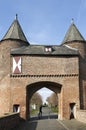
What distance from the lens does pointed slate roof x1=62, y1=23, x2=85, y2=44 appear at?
120 ft

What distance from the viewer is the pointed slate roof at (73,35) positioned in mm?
36656

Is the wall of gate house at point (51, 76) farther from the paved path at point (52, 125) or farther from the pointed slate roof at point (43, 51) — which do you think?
the paved path at point (52, 125)

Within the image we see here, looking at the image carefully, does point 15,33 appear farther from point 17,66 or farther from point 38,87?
point 38,87

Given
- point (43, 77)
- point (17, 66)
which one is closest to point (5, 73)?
point (17, 66)

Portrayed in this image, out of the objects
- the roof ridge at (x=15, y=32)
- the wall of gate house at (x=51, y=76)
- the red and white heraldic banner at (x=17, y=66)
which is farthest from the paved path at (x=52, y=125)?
the roof ridge at (x=15, y=32)

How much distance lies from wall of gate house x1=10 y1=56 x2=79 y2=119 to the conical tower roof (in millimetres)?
4085

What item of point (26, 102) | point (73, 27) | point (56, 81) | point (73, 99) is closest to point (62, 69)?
point (56, 81)

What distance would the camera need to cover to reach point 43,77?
33.5 meters

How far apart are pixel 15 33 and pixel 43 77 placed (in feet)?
25.4

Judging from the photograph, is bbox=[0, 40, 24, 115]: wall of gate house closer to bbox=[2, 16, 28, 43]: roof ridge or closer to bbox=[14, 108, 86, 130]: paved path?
bbox=[2, 16, 28, 43]: roof ridge

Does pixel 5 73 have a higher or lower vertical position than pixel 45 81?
higher

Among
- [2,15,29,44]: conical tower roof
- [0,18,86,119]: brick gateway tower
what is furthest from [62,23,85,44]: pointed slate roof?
[2,15,29,44]: conical tower roof

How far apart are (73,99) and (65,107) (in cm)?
136

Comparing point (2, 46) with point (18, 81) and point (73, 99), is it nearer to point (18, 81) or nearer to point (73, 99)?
point (18, 81)
